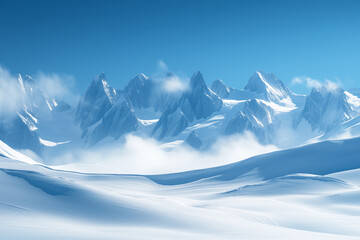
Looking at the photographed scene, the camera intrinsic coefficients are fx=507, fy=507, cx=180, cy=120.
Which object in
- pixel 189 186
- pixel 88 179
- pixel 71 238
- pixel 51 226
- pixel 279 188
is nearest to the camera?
pixel 71 238

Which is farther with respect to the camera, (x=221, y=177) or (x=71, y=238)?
(x=221, y=177)

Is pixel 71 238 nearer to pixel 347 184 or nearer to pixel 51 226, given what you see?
pixel 51 226

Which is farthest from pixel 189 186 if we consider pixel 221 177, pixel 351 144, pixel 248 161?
pixel 351 144

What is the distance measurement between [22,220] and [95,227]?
6128 millimetres

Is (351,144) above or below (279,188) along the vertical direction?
above

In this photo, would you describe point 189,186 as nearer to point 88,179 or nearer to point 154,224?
point 88,179

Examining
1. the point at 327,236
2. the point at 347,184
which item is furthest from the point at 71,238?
the point at 347,184

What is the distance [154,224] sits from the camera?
47125 millimetres

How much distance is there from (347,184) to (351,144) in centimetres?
5242

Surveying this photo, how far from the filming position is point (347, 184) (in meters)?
107

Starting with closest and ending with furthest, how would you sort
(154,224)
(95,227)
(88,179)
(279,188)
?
(95,227)
(154,224)
(279,188)
(88,179)

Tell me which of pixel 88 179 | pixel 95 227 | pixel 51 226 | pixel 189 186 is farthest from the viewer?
pixel 88 179

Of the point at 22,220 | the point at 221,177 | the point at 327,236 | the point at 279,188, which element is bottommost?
the point at 327,236

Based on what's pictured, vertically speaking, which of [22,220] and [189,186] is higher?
[189,186]
